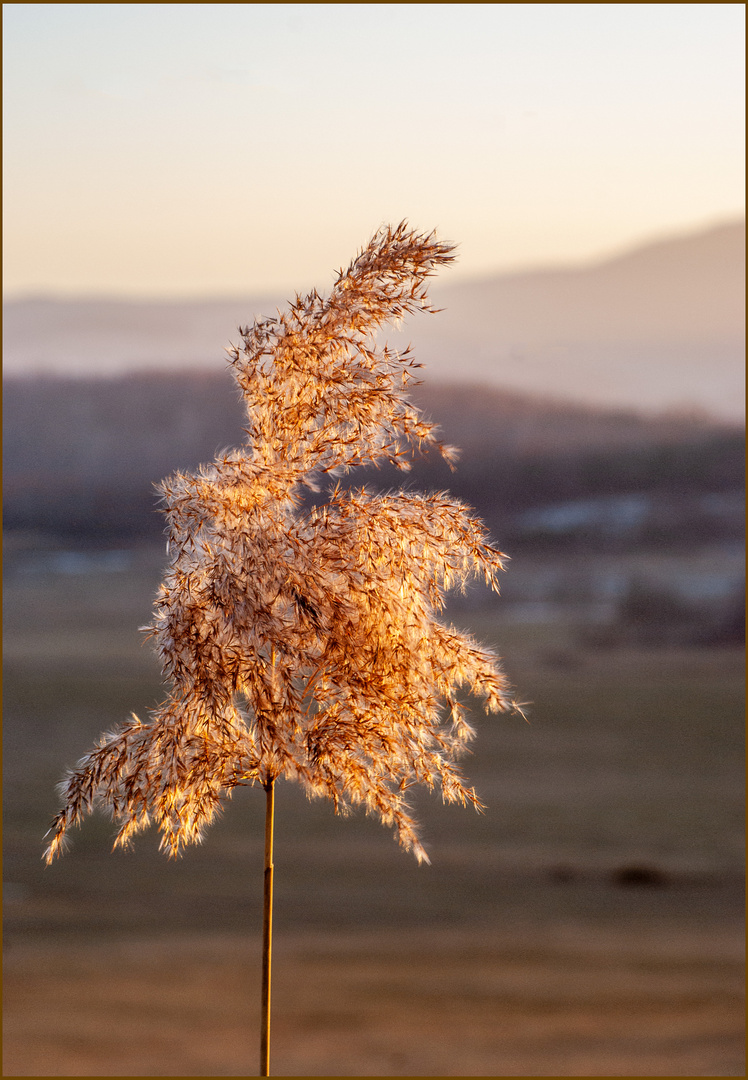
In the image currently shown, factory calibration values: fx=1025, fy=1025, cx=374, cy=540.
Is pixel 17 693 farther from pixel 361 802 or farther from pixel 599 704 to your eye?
pixel 361 802

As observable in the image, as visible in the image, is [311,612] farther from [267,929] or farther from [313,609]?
[267,929]

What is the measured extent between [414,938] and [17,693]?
18.0 meters

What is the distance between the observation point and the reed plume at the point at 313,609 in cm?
353

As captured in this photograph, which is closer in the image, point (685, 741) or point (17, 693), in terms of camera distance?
point (685, 741)

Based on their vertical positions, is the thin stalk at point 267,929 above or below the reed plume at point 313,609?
below

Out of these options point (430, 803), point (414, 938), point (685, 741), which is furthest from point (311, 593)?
point (685, 741)

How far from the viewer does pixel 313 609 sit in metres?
3.54

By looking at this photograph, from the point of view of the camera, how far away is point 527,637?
3484cm

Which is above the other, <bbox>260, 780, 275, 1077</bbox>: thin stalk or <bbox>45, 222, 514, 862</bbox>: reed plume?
<bbox>45, 222, 514, 862</bbox>: reed plume

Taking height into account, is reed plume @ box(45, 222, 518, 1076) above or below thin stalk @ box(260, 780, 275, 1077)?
above

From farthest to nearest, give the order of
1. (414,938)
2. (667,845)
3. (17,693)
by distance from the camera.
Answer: (17,693), (667,845), (414,938)

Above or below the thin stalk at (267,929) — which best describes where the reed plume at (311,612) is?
above

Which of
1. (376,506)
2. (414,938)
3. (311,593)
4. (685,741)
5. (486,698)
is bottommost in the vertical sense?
(414,938)

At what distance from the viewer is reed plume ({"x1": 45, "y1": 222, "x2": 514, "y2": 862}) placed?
353 cm
